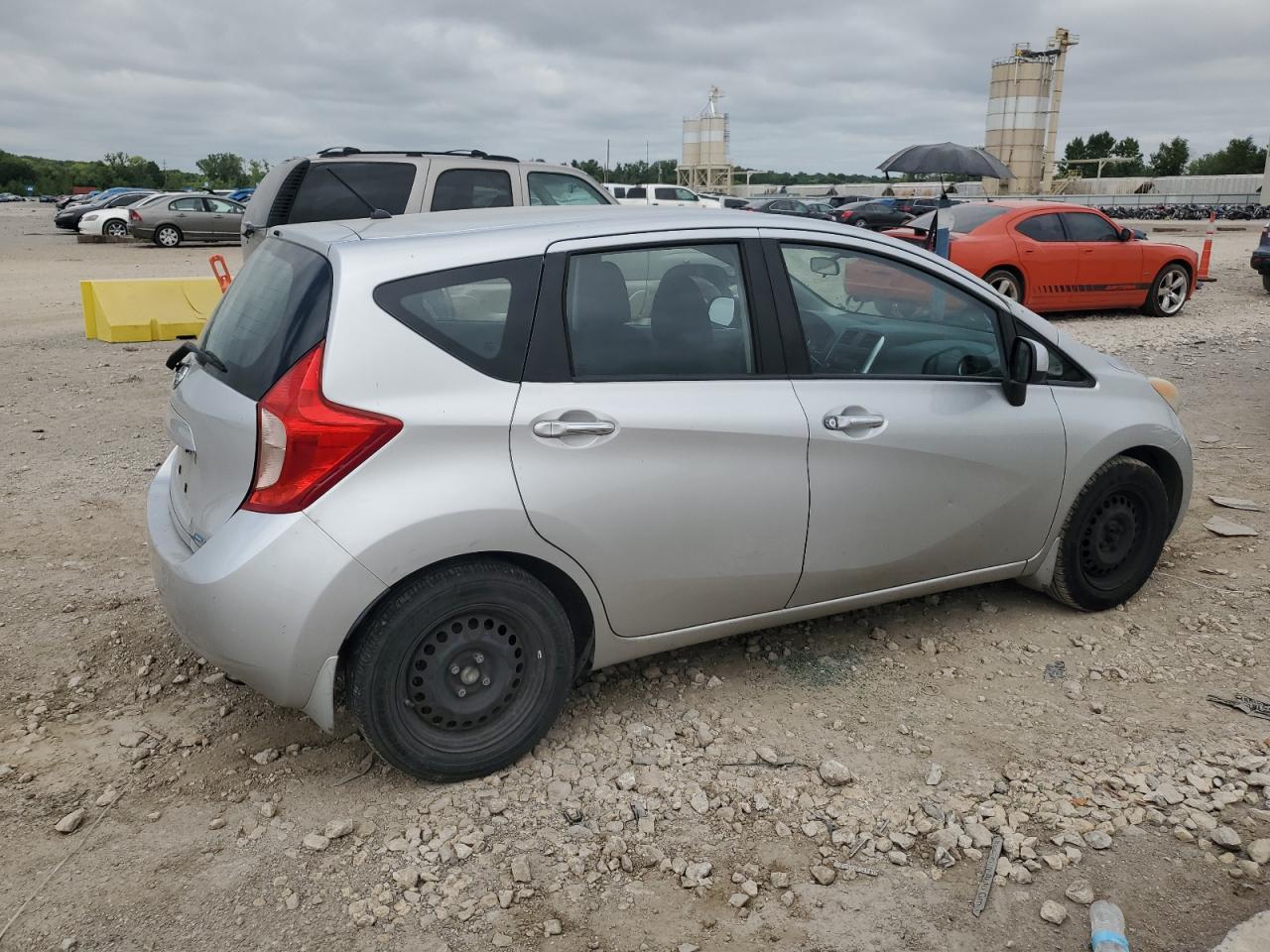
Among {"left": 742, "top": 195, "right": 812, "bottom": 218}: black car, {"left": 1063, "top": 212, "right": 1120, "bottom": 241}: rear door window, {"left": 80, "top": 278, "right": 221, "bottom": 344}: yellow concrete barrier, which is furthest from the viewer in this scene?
{"left": 742, "top": 195, "right": 812, "bottom": 218}: black car

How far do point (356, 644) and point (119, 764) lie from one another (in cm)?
106

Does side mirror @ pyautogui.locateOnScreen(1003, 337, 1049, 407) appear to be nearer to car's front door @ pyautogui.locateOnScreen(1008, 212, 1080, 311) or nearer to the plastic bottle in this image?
the plastic bottle

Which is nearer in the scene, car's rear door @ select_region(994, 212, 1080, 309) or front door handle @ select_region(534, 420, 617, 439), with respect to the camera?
front door handle @ select_region(534, 420, 617, 439)

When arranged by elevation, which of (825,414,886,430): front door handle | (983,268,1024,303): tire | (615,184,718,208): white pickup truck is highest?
(615,184,718,208): white pickup truck

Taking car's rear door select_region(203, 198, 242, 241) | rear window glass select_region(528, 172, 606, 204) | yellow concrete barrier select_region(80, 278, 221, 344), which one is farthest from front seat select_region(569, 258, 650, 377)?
car's rear door select_region(203, 198, 242, 241)

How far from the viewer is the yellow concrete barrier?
39.6 feet

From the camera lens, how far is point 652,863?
3.00m

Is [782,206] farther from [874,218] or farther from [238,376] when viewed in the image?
[238,376]

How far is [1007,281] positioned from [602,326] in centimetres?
1111

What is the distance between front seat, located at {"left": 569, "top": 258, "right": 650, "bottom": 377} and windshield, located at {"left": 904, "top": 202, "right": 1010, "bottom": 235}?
417 inches

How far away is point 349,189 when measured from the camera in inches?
355

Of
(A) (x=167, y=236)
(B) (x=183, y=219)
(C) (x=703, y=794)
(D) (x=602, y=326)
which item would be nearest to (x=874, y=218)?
(B) (x=183, y=219)

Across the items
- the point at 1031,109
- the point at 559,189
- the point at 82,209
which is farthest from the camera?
the point at 1031,109

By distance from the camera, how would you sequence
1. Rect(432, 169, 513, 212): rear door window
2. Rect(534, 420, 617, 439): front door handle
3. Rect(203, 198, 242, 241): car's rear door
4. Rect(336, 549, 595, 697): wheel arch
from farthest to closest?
Rect(203, 198, 242, 241): car's rear door, Rect(432, 169, 513, 212): rear door window, Rect(534, 420, 617, 439): front door handle, Rect(336, 549, 595, 697): wheel arch
